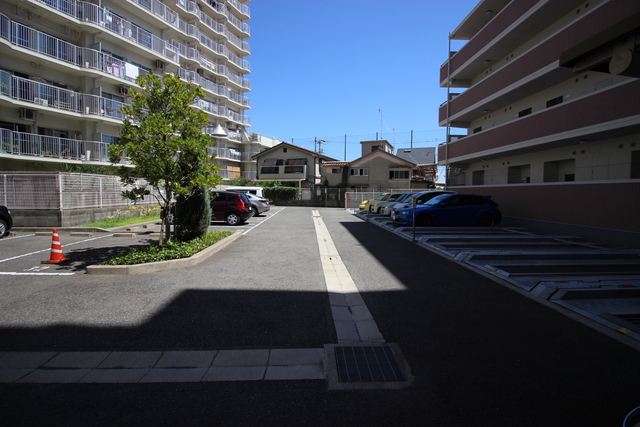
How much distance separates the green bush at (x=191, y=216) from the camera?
932 cm

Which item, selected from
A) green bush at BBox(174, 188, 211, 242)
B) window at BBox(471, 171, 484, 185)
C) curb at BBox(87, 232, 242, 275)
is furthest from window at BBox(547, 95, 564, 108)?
curb at BBox(87, 232, 242, 275)

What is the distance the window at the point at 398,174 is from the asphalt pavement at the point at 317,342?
114 feet

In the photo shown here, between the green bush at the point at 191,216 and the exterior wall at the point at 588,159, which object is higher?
the exterior wall at the point at 588,159

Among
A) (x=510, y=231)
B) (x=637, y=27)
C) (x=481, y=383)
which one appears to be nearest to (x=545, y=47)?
(x=510, y=231)

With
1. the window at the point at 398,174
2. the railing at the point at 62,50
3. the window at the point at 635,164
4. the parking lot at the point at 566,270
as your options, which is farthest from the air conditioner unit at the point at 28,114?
the window at the point at 398,174

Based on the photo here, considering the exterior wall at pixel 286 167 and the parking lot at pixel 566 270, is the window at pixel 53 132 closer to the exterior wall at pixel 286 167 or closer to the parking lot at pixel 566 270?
the parking lot at pixel 566 270

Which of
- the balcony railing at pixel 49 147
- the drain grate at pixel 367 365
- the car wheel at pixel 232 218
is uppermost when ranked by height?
the balcony railing at pixel 49 147

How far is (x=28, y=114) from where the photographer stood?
1817 centimetres

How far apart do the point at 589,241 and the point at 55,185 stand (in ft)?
62.7

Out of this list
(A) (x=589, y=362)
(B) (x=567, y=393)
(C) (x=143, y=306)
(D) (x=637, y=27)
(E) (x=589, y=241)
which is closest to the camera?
(B) (x=567, y=393)

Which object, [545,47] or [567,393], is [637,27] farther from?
[545,47]

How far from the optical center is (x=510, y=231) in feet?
43.1

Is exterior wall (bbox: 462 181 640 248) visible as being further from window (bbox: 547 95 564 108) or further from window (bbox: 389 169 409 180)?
window (bbox: 389 169 409 180)

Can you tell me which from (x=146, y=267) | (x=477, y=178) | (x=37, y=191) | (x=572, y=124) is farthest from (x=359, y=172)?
(x=146, y=267)
